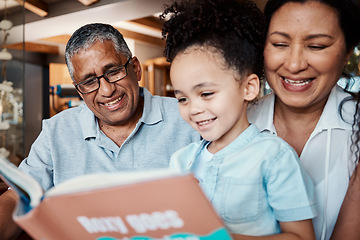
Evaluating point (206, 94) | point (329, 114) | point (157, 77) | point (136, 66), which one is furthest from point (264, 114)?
point (157, 77)

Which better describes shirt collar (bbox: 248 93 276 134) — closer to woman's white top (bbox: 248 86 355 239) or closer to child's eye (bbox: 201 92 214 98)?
woman's white top (bbox: 248 86 355 239)

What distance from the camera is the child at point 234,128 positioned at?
0.93 meters

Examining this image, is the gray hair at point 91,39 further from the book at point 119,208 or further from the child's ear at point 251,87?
the book at point 119,208

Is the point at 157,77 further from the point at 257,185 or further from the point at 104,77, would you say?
the point at 257,185

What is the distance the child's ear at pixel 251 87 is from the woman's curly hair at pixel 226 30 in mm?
23

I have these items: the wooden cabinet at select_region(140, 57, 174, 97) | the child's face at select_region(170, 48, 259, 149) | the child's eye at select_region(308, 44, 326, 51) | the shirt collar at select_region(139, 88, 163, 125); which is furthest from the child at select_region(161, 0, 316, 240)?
the wooden cabinet at select_region(140, 57, 174, 97)

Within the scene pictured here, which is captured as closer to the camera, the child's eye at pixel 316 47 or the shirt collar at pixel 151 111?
the child's eye at pixel 316 47

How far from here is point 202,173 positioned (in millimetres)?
1071

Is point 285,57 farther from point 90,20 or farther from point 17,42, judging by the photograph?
point 90,20

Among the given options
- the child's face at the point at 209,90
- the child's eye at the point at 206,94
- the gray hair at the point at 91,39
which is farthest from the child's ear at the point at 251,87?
the gray hair at the point at 91,39

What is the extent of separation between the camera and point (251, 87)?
106cm

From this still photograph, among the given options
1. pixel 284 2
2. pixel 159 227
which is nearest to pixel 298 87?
pixel 284 2

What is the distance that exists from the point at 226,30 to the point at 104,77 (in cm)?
59

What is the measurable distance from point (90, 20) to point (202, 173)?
4202mm
